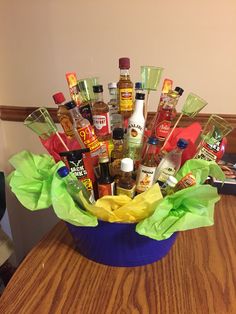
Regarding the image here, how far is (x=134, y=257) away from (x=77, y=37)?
80cm

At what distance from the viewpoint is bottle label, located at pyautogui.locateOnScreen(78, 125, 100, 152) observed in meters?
0.65

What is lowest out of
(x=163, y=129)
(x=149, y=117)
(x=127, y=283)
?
(x=127, y=283)

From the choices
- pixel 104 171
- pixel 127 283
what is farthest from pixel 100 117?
pixel 127 283

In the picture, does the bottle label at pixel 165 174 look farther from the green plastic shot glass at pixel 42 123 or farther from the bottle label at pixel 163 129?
the green plastic shot glass at pixel 42 123

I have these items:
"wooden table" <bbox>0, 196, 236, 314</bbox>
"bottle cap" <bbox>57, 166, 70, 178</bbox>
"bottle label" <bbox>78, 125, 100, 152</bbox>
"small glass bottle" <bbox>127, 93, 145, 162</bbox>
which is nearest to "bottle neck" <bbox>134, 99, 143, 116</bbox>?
"small glass bottle" <bbox>127, 93, 145, 162</bbox>

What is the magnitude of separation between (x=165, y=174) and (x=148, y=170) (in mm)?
58

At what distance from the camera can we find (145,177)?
2.11 ft

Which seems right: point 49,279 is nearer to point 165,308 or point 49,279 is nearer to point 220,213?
point 165,308

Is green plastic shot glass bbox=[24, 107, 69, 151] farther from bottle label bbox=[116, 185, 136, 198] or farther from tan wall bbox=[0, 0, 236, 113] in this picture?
tan wall bbox=[0, 0, 236, 113]

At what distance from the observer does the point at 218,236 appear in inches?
29.4

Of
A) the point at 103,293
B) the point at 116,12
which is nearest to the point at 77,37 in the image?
the point at 116,12

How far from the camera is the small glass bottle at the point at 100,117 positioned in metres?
0.69

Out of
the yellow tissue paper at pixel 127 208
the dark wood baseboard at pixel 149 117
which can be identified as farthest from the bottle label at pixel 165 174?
the dark wood baseboard at pixel 149 117

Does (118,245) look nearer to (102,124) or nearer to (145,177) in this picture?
(145,177)
